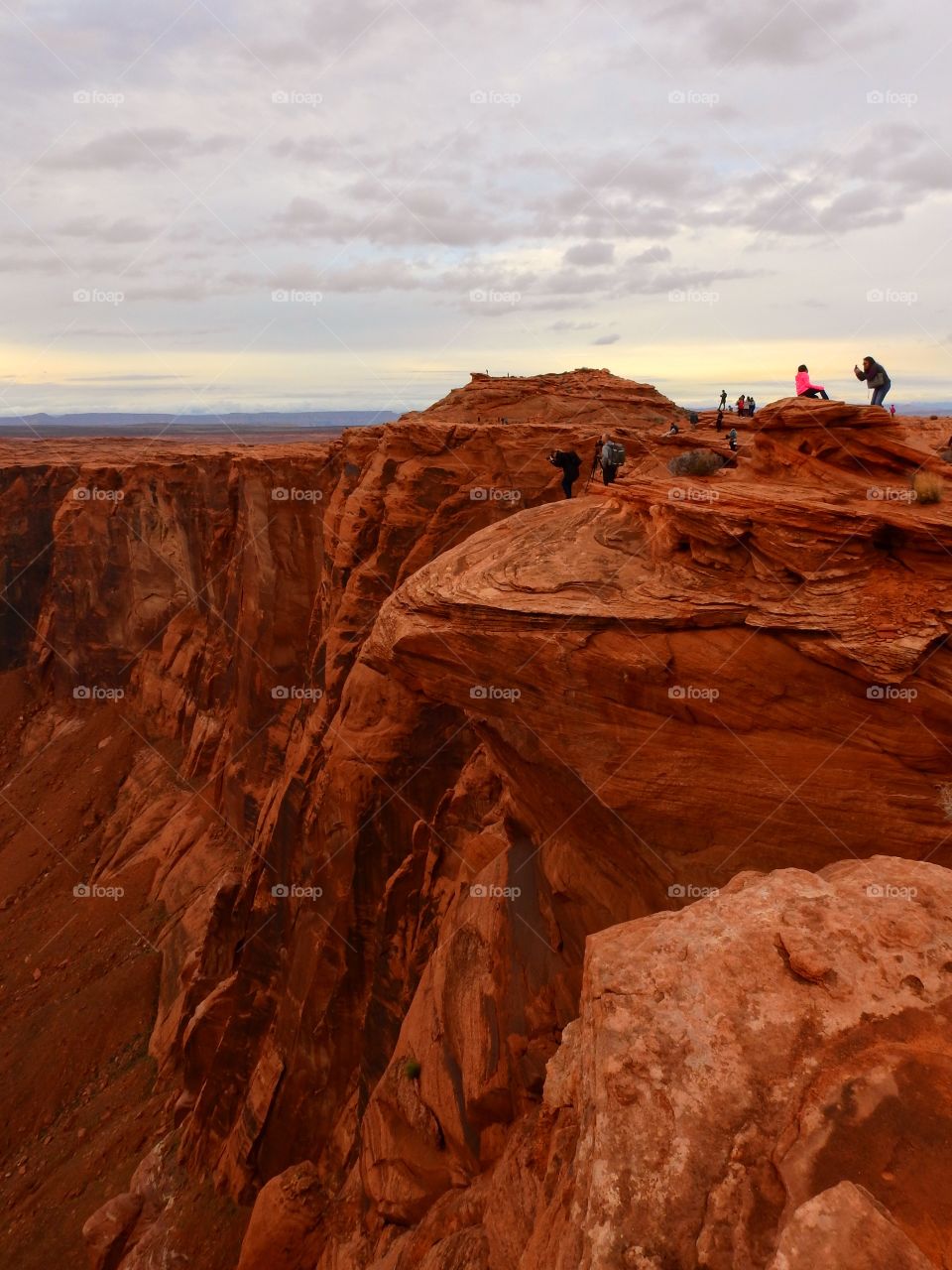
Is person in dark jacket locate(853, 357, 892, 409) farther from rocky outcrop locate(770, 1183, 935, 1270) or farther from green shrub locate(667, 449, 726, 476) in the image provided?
rocky outcrop locate(770, 1183, 935, 1270)

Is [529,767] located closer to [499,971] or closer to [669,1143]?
[499,971]

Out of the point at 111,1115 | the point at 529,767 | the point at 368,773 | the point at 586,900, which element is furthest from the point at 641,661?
the point at 111,1115

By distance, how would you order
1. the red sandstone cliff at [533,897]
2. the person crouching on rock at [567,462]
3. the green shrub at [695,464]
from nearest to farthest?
the red sandstone cliff at [533,897], the green shrub at [695,464], the person crouching on rock at [567,462]

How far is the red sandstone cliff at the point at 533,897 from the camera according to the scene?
4.79 meters

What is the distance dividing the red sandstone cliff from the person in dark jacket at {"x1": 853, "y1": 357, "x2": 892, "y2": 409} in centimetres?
169

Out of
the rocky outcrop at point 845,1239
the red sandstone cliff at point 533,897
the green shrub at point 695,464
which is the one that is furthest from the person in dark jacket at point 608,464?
the rocky outcrop at point 845,1239

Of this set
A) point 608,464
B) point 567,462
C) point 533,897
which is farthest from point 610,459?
point 533,897

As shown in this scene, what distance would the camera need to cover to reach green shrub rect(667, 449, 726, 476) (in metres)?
12.0

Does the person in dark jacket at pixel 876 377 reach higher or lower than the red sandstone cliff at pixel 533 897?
higher

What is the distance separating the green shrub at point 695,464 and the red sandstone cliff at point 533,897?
629mm

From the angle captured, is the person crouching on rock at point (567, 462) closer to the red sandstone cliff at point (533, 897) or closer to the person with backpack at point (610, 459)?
the red sandstone cliff at point (533, 897)

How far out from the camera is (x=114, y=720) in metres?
44.4

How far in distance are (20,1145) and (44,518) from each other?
41.2 metres

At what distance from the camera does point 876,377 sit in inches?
563
